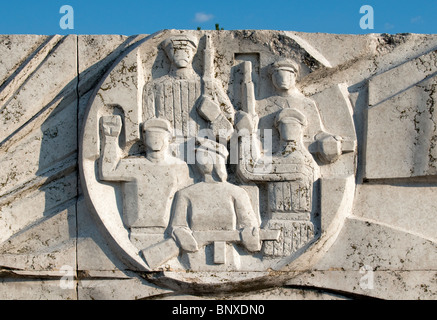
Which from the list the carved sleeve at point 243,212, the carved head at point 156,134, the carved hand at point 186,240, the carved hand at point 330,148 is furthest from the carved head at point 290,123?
the carved hand at point 186,240

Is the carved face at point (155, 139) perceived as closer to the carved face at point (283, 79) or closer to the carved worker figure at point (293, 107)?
the carved worker figure at point (293, 107)

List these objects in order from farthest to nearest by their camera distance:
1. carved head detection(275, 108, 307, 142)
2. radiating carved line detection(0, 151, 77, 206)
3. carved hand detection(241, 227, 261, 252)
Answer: radiating carved line detection(0, 151, 77, 206) < carved head detection(275, 108, 307, 142) < carved hand detection(241, 227, 261, 252)

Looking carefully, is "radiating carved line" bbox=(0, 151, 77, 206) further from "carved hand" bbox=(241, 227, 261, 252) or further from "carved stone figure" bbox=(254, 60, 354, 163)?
"carved stone figure" bbox=(254, 60, 354, 163)

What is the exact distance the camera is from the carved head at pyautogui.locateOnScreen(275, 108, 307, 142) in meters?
5.13

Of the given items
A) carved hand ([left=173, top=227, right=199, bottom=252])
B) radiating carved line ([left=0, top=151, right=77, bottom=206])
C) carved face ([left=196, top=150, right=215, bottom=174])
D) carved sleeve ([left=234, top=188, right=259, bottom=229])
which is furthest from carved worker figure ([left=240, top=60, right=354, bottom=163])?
radiating carved line ([left=0, top=151, right=77, bottom=206])

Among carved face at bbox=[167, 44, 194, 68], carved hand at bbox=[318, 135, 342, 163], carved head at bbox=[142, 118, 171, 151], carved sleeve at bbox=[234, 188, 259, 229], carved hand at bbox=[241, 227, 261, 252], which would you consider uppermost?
carved face at bbox=[167, 44, 194, 68]

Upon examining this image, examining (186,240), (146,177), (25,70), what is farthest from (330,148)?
(25,70)

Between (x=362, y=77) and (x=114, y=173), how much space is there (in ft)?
6.85

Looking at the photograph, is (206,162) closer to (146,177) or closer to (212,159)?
(212,159)

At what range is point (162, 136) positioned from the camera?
5.14 meters

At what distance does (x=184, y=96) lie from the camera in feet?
17.1

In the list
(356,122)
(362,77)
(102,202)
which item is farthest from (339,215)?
(102,202)

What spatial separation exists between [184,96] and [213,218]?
97cm
